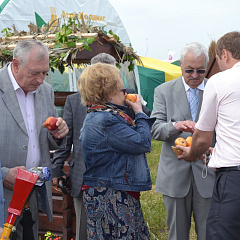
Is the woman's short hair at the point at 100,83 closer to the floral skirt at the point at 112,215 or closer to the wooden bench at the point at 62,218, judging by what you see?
the floral skirt at the point at 112,215

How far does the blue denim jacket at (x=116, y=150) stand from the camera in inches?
110

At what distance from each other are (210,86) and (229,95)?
0.14 metres

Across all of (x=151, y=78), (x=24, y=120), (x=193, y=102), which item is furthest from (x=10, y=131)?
(x=151, y=78)

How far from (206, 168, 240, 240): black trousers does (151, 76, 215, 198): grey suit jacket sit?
0.82 metres

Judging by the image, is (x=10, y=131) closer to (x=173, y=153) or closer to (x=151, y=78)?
(x=173, y=153)

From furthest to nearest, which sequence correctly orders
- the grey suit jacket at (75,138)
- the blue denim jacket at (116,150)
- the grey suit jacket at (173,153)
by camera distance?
the grey suit jacket at (75,138) < the grey suit jacket at (173,153) < the blue denim jacket at (116,150)

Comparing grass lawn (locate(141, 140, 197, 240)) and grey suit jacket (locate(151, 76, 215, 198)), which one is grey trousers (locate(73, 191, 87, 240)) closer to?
grey suit jacket (locate(151, 76, 215, 198))

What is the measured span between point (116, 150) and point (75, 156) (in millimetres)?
1161

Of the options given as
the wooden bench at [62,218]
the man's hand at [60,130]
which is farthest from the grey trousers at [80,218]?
the man's hand at [60,130]

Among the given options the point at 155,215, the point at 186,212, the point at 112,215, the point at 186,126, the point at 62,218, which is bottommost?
the point at 155,215

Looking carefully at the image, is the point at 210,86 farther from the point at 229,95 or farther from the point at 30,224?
the point at 30,224

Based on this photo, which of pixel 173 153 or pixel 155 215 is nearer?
pixel 173 153

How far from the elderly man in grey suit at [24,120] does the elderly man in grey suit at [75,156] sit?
0.61 meters

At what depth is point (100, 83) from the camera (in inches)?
112
